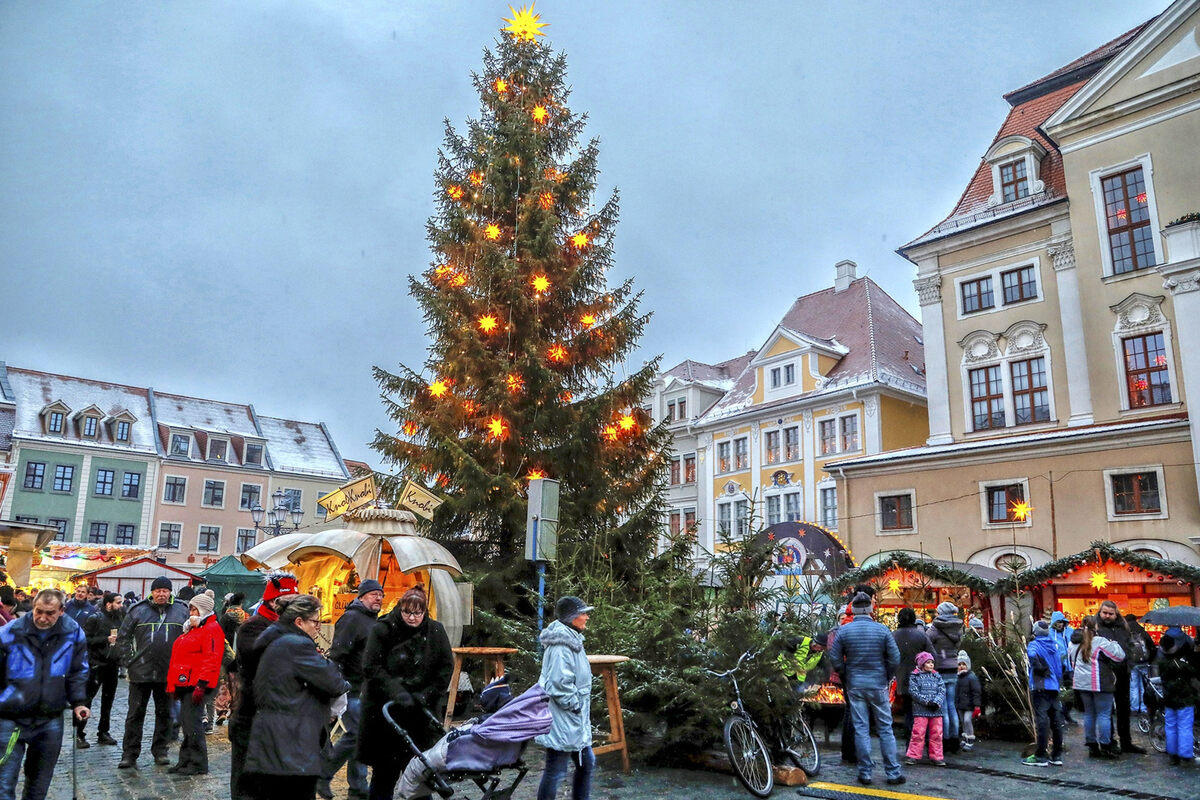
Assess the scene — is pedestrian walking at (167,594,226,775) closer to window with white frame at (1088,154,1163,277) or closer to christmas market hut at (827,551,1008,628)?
christmas market hut at (827,551,1008,628)

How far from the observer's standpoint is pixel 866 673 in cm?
958

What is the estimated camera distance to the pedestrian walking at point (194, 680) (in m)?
8.92

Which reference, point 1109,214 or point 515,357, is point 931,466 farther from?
point 515,357

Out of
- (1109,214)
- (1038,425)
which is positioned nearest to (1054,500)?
(1038,425)

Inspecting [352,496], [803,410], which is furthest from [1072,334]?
→ [352,496]

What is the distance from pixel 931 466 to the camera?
27797mm

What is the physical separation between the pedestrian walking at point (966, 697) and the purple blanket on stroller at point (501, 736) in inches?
266

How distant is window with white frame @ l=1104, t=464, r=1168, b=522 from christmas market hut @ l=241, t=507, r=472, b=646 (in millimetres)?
18495

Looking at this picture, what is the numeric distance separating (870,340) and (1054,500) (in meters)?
15.1

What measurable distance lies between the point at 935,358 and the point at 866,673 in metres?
22.3

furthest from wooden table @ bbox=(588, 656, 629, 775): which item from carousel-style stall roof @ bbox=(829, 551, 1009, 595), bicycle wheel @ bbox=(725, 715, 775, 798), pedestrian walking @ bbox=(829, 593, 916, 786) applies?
carousel-style stall roof @ bbox=(829, 551, 1009, 595)

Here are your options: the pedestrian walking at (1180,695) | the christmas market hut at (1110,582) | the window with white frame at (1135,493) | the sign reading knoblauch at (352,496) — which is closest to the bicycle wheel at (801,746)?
the pedestrian walking at (1180,695)

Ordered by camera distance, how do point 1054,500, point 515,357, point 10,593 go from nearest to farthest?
point 10,593
point 515,357
point 1054,500

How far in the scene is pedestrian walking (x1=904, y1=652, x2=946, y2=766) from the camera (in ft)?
33.1
